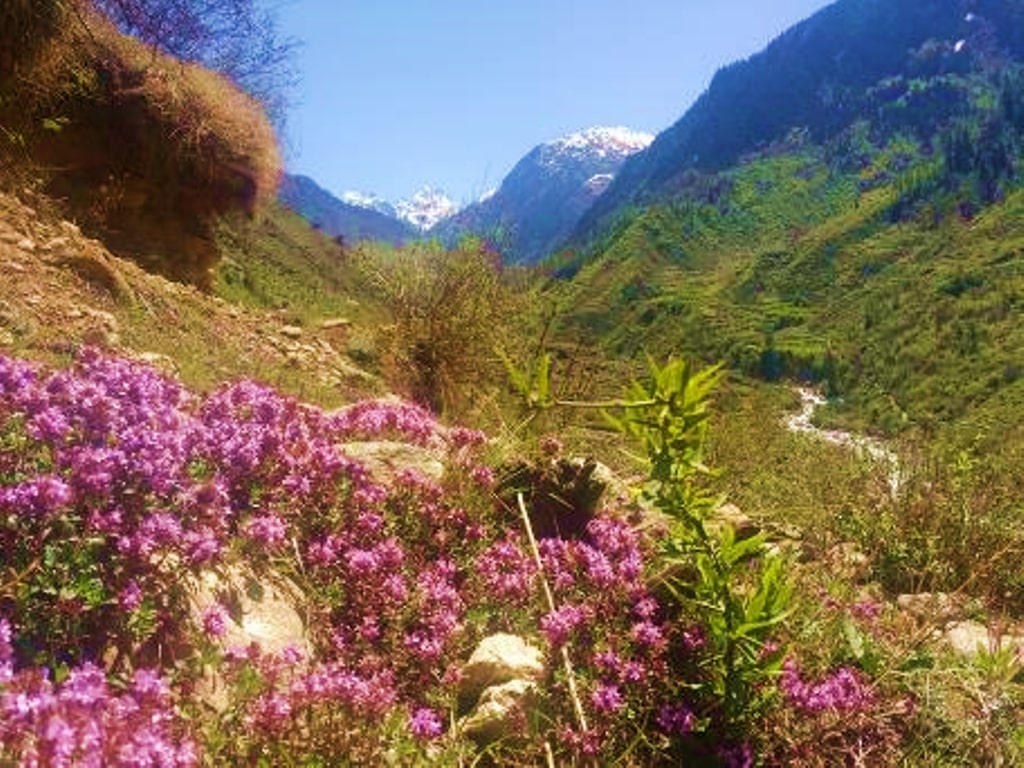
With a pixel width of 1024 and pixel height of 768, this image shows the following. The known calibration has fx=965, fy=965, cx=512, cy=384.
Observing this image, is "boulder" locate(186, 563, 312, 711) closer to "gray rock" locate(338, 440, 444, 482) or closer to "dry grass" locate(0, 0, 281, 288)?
"gray rock" locate(338, 440, 444, 482)

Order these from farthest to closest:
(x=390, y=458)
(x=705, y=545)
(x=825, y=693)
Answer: (x=390, y=458) → (x=825, y=693) → (x=705, y=545)

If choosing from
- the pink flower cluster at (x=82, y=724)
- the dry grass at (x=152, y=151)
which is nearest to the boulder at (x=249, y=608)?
the pink flower cluster at (x=82, y=724)

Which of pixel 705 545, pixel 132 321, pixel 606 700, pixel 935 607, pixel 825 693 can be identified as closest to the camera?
pixel 705 545

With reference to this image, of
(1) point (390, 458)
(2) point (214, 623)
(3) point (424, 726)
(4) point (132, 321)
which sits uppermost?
(4) point (132, 321)

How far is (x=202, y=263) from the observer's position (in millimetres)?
21141

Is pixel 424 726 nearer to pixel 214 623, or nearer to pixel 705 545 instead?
pixel 214 623

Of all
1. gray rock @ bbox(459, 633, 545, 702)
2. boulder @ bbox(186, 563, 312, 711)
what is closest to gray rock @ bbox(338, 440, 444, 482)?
boulder @ bbox(186, 563, 312, 711)

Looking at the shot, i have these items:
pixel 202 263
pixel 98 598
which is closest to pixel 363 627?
pixel 98 598

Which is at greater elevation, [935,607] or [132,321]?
[132,321]

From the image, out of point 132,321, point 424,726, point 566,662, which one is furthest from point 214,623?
point 132,321

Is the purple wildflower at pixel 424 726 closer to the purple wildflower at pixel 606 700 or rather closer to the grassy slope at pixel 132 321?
the purple wildflower at pixel 606 700

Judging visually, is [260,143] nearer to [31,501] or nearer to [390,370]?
[390,370]

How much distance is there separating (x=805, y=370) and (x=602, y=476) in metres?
200

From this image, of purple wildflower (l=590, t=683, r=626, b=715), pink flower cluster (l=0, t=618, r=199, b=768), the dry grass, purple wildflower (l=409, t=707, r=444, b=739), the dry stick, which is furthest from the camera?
the dry grass
